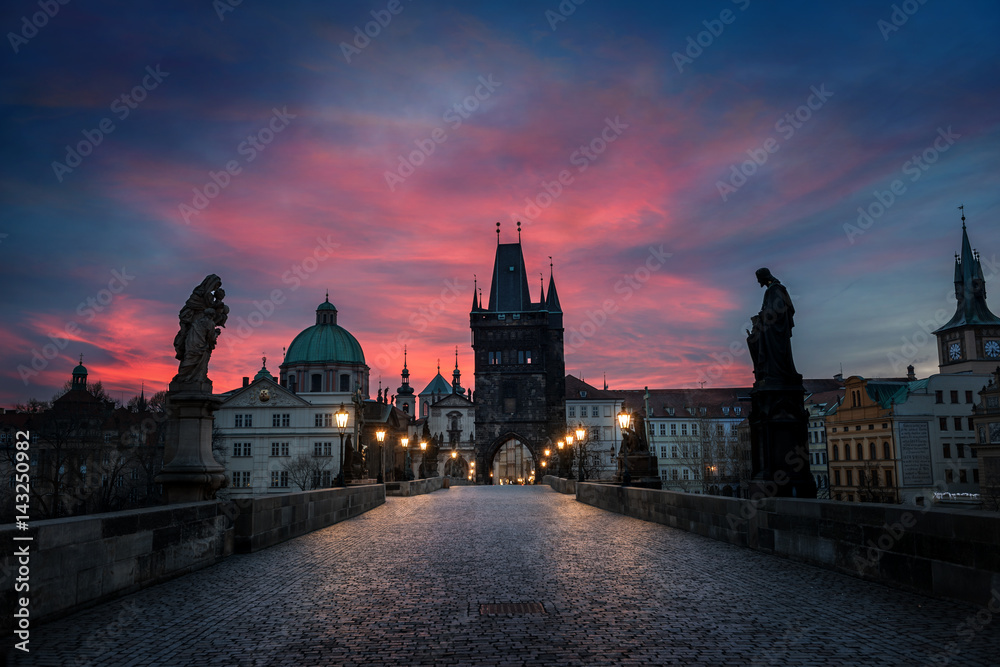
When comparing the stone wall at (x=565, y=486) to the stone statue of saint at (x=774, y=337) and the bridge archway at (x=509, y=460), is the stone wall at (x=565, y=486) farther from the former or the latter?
the bridge archway at (x=509, y=460)

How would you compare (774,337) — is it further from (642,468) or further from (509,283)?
(509,283)

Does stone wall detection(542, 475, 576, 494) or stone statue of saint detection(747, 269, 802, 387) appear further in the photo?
stone wall detection(542, 475, 576, 494)

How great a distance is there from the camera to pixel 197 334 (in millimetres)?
12023

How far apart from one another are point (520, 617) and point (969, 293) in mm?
98166

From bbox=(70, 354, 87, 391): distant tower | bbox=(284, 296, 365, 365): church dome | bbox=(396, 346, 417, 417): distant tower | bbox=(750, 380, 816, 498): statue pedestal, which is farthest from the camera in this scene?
bbox=(396, 346, 417, 417): distant tower

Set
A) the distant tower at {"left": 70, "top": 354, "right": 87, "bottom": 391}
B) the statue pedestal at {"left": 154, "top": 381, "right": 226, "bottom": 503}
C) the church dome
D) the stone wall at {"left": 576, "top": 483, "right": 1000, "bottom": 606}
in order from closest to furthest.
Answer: the stone wall at {"left": 576, "top": 483, "right": 1000, "bottom": 606} < the statue pedestal at {"left": 154, "top": 381, "right": 226, "bottom": 503} < the distant tower at {"left": 70, "top": 354, "right": 87, "bottom": 391} < the church dome

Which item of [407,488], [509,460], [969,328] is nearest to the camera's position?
[407,488]

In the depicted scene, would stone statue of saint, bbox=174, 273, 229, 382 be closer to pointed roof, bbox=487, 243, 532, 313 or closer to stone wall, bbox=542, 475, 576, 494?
stone wall, bbox=542, 475, 576, 494

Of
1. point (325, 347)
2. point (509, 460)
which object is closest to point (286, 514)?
point (325, 347)

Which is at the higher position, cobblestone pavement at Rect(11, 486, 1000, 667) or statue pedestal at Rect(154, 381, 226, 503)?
statue pedestal at Rect(154, 381, 226, 503)

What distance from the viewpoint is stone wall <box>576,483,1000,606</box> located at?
22.0ft

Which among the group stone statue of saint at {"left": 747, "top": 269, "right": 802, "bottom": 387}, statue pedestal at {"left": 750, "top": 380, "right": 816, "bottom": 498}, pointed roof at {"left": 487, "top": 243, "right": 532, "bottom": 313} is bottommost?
statue pedestal at {"left": 750, "top": 380, "right": 816, "bottom": 498}

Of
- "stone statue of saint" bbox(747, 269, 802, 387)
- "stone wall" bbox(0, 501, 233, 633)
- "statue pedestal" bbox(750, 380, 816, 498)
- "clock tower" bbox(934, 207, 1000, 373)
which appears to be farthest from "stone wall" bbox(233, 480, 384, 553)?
"clock tower" bbox(934, 207, 1000, 373)

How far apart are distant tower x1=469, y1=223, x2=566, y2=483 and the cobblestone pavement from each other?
78.7 metres
